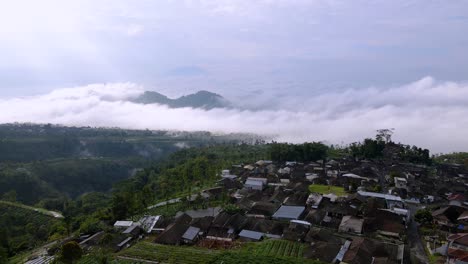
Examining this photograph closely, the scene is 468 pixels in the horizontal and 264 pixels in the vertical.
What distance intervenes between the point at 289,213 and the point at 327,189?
46.5 feet

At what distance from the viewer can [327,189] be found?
45.8 meters

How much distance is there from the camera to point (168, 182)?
2114 inches

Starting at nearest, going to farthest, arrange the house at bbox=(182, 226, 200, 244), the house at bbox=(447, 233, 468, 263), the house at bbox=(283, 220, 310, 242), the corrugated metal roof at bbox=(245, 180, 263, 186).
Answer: the house at bbox=(447, 233, 468, 263)
the house at bbox=(283, 220, 310, 242)
the house at bbox=(182, 226, 200, 244)
the corrugated metal roof at bbox=(245, 180, 263, 186)

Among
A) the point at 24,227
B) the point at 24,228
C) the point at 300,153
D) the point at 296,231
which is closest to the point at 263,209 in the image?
the point at 296,231

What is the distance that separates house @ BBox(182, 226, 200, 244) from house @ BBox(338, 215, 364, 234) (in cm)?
1319

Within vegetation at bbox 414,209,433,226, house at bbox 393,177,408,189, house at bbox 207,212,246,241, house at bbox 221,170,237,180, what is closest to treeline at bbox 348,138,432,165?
house at bbox 393,177,408,189

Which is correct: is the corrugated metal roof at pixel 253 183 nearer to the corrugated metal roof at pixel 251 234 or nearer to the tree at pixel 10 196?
the corrugated metal roof at pixel 251 234

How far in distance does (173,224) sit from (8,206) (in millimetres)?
36220

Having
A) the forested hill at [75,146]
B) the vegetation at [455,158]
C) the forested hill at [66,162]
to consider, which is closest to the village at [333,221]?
the vegetation at [455,158]

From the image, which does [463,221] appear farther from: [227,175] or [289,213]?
[227,175]

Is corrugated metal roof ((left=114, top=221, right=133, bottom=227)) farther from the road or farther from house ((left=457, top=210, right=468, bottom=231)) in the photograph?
house ((left=457, top=210, right=468, bottom=231))

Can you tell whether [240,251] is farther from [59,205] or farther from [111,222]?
[59,205]

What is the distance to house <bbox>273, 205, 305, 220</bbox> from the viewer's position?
108ft

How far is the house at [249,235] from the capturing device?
28.6m
